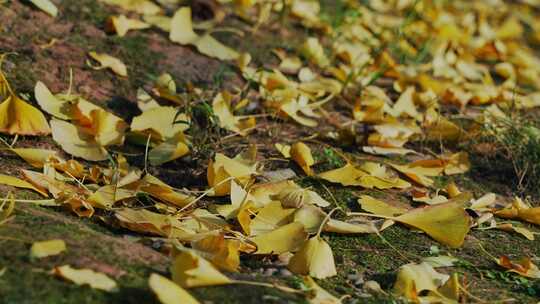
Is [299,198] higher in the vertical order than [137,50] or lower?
lower

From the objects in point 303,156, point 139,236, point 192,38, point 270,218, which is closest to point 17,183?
point 139,236

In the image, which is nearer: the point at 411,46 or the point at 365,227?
the point at 365,227

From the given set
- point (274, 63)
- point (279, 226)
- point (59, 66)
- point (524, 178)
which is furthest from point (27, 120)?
point (524, 178)

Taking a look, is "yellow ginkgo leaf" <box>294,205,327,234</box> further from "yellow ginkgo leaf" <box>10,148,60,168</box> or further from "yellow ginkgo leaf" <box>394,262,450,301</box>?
"yellow ginkgo leaf" <box>10,148,60,168</box>

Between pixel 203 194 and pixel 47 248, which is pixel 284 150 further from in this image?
pixel 47 248

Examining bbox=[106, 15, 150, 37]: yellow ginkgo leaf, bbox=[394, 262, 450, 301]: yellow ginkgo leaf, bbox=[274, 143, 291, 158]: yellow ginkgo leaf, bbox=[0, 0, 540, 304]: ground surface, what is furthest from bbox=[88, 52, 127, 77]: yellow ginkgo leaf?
bbox=[394, 262, 450, 301]: yellow ginkgo leaf

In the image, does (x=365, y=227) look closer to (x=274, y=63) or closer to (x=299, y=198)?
(x=299, y=198)
